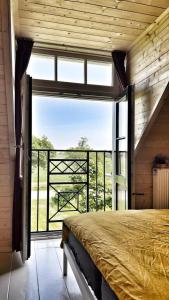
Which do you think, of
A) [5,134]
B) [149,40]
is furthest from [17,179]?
[149,40]

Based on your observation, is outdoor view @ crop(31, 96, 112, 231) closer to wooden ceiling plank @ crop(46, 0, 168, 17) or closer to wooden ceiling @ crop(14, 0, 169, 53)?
wooden ceiling @ crop(14, 0, 169, 53)

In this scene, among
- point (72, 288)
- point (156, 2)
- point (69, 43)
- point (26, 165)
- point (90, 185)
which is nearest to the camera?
point (72, 288)

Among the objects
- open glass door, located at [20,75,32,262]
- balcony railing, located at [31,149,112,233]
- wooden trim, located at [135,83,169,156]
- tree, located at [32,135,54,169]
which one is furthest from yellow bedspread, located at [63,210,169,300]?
tree, located at [32,135,54,169]

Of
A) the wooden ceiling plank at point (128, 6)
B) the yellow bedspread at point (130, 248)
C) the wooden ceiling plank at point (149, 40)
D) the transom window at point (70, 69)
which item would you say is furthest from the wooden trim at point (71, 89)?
the yellow bedspread at point (130, 248)

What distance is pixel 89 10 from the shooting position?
7.82 ft

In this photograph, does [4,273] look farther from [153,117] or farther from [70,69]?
[70,69]

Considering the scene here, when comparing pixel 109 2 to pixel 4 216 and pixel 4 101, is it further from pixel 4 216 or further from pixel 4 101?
pixel 4 216

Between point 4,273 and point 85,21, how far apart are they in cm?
259

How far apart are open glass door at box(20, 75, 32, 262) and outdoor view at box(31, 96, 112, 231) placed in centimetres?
76

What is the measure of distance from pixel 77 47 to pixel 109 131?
1218 mm

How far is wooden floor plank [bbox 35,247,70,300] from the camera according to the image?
76.8 inches

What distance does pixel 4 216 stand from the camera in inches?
109

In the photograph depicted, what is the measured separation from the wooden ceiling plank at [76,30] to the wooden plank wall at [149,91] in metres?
0.27

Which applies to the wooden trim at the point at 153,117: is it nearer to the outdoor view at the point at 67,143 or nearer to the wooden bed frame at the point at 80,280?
the outdoor view at the point at 67,143
